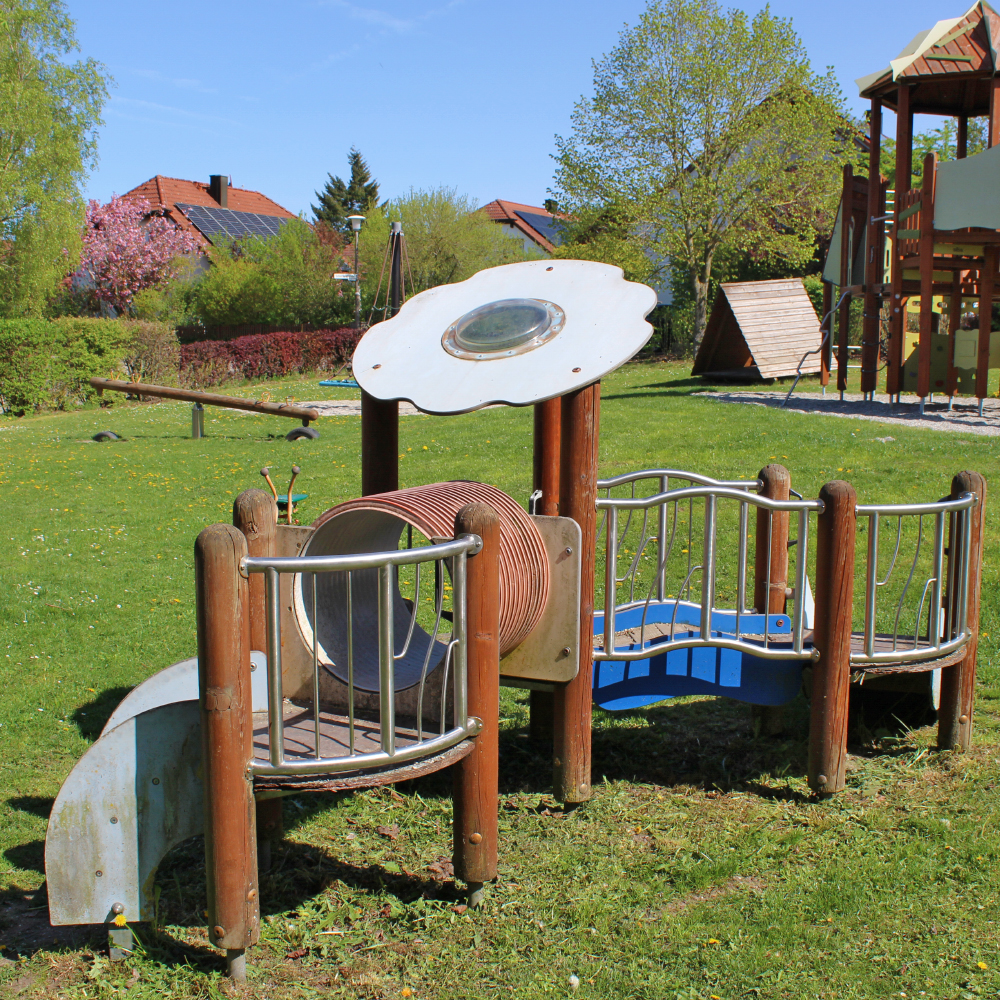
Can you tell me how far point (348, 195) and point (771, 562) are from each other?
69.0 metres

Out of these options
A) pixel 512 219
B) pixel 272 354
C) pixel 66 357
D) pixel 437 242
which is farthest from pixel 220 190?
pixel 66 357

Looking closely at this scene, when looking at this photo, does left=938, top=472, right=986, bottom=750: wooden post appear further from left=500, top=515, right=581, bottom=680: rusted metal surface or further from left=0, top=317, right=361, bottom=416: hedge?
left=0, top=317, right=361, bottom=416: hedge

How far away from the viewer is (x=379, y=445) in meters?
4.86

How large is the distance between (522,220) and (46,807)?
61.1 meters

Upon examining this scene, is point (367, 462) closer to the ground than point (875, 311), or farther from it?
closer to the ground

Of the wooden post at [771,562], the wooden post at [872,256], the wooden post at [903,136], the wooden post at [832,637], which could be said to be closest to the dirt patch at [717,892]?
the wooden post at [832,637]

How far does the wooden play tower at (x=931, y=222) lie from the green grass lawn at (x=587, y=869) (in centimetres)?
914

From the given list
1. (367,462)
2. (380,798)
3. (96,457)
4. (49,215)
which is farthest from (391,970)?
(49,215)

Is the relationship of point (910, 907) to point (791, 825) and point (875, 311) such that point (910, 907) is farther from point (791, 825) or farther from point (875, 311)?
point (875, 311)

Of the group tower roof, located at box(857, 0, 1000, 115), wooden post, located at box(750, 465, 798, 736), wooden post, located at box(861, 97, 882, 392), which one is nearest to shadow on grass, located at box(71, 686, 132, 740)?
wooden post, located at box(750, 465, 798, 736)

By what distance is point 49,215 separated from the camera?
2877 cm

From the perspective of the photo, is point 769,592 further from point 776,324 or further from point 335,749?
point 776,324

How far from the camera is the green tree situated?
4122 centimetres

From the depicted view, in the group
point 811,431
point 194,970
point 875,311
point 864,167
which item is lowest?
point 194,970
